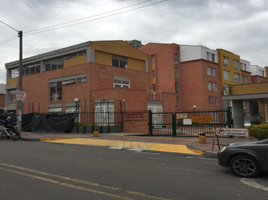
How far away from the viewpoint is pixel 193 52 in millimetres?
41969

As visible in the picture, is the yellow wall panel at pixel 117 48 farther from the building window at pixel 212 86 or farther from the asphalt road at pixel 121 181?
the asphalt road at pixel 121 181

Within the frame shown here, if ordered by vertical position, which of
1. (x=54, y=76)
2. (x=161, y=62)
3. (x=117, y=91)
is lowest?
(x=117, y=91)

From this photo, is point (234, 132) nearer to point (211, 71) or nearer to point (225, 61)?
point (211, 71)

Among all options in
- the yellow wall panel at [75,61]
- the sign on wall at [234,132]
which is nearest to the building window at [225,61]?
the yellow wall panel at [75,61]

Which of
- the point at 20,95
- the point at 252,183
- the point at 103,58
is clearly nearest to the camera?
the point at 252,183

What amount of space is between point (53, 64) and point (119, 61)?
8.45 metres

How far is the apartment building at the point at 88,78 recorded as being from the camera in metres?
25.5

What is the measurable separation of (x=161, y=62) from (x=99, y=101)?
68.1ft

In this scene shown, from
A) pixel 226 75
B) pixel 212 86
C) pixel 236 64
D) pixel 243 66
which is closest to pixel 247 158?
pixel 212 86

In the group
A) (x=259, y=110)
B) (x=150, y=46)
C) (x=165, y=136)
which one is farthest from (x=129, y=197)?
(x=150, y=46)

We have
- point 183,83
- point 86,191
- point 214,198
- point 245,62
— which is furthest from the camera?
point 245,62

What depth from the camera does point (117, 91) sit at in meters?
24.0

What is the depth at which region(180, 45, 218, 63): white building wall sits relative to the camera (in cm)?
4153

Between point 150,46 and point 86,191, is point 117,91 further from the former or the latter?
point 150,46
